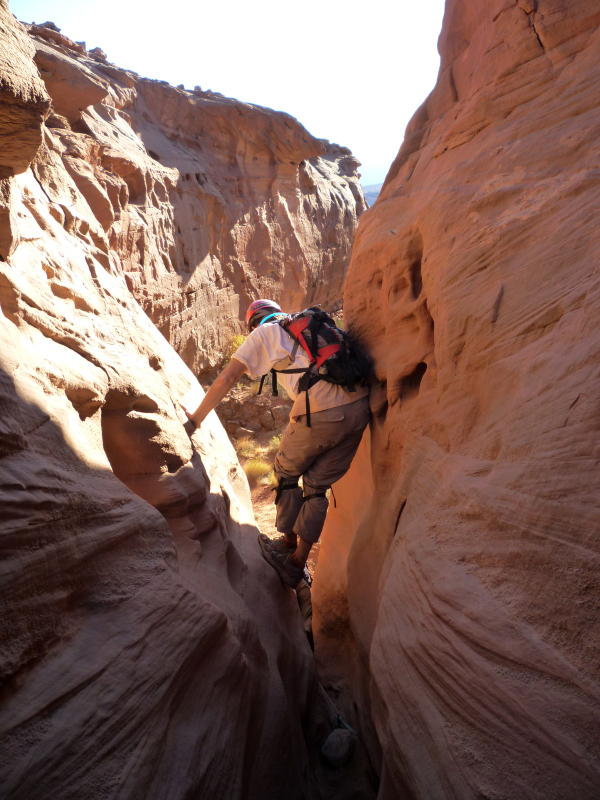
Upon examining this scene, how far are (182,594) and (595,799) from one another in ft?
5.54

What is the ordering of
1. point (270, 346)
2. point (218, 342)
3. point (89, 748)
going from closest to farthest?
point (89, 748), point (270, 346), point (218, 342)

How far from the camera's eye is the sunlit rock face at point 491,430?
5.26ft

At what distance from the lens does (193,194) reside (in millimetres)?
11617

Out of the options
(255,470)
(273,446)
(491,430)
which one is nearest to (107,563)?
(491,430)

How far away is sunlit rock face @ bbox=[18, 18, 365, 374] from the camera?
7.85 meters

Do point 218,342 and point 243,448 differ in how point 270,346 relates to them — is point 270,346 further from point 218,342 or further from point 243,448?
point 218,342

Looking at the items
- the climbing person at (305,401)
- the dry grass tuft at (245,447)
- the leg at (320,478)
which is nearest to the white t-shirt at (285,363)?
the climbing person at (305,401)

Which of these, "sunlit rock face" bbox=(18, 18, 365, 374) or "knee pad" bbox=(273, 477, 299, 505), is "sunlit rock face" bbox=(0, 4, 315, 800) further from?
"sunlit rock face" bbox=(18, 18, 365, 374)

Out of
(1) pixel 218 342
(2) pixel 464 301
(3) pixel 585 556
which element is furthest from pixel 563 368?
(1) pixel 218 342

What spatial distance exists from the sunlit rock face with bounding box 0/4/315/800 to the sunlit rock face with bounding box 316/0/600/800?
2.29 feet

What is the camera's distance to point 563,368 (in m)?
1.87

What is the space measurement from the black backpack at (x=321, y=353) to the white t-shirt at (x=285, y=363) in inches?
1.7

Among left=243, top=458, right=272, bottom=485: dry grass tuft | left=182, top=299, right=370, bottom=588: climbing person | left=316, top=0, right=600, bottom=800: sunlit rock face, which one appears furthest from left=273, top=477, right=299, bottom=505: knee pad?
left=243, top=458, right=272, bottom=485: dry grass tuft

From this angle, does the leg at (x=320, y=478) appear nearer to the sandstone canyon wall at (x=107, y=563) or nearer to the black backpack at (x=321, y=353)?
the black backpack at (x=321, y=353)
